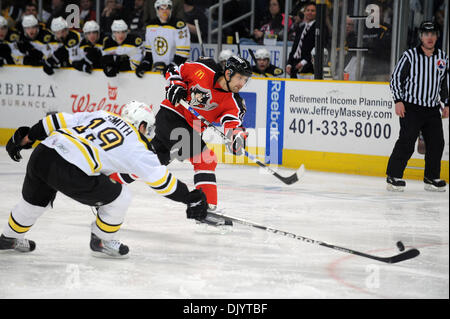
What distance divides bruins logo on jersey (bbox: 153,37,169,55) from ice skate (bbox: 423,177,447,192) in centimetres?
318

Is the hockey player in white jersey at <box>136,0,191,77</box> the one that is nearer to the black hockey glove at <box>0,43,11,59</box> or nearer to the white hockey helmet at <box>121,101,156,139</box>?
the black hockey glove at <box>0,43,11,59</box>

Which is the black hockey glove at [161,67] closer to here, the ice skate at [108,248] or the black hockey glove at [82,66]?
the black hockey glove at [82,66]

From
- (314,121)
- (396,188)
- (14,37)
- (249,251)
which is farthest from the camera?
(14,37)

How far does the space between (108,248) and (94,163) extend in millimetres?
466

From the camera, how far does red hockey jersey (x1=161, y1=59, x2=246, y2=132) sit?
184 inches

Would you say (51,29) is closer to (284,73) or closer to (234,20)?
(234,20)

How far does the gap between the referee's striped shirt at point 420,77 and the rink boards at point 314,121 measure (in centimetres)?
55

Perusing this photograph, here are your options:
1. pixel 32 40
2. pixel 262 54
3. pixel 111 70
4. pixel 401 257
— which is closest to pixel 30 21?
pixel 32 40

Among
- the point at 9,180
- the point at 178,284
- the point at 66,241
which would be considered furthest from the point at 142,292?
the point at 9,180

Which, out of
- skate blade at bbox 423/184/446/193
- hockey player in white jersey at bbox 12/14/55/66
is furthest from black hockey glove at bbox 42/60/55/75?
skate blade at bbox 423/184/446/193

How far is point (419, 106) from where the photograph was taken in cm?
623

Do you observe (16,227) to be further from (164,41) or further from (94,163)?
(164,41)

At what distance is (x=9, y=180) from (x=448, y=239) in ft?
15.4

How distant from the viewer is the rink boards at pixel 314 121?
7.00 m
